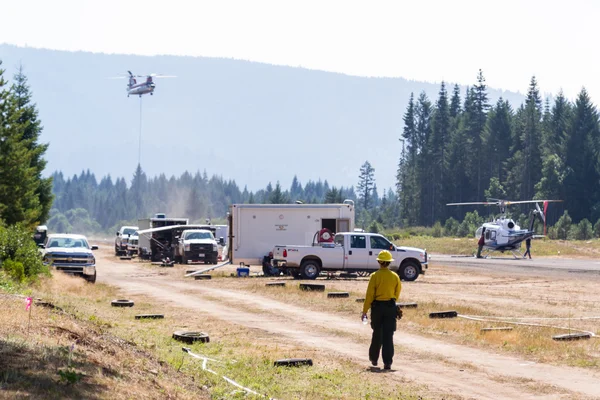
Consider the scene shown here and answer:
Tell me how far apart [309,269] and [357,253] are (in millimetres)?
1940

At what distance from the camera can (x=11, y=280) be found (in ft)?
75.9

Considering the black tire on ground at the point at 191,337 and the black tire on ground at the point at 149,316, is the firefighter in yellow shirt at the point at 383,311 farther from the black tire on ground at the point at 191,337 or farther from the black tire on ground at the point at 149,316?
the black tire on ground at the point at 149,316

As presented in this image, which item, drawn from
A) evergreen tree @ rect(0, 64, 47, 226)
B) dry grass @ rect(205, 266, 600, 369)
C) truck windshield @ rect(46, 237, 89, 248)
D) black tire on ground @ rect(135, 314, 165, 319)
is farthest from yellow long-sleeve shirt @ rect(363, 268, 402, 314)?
evergreen tree @ rect(0, 64, 47, 226)

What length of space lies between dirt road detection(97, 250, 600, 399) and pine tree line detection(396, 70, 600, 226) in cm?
8066

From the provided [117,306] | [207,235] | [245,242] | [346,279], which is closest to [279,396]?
[117,306]

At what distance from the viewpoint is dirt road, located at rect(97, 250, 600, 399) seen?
491 inches

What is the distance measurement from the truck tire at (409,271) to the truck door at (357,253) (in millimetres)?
1429

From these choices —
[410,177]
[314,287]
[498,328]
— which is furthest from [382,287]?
[410,177]

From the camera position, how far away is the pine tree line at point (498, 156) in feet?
371

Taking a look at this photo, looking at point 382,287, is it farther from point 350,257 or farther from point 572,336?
point 350,257

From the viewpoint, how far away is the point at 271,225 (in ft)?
131

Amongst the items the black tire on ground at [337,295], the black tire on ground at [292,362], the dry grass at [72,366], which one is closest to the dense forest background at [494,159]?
the black tire on ground at [337,295]

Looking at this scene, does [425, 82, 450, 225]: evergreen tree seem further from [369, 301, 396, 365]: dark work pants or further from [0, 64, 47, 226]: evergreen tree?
[369, 301, 396, 365]: dark work pants

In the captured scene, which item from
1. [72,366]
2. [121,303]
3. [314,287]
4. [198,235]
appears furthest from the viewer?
[198,235]
